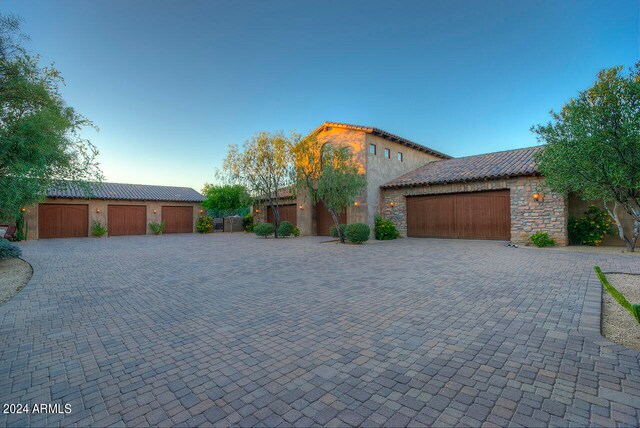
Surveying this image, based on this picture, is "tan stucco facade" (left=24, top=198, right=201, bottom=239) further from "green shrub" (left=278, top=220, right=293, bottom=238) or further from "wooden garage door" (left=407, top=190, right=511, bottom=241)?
"wooden garage door" (left=407, top=190, right=511, bottom=241)

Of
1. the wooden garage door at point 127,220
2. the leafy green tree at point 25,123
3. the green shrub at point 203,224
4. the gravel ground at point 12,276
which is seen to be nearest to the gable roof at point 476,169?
the leafy green tree at point 25,123

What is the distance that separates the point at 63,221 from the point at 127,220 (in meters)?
4.07

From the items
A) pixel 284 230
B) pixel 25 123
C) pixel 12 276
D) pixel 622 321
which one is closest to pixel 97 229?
pixel 284 230

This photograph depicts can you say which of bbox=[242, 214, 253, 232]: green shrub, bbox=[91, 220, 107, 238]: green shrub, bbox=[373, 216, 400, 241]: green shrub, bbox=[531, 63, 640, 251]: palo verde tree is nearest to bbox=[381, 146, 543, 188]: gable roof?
bbox=[373, 216, 400, 241]: green shrub

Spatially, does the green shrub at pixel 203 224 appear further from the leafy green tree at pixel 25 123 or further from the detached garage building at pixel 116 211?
the leafy green tree at pixel 25 123

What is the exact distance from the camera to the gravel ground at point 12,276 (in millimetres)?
5987

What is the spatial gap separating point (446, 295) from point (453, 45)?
463 inches

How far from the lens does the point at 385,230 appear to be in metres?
16.3

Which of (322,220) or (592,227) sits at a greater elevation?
(322,220)

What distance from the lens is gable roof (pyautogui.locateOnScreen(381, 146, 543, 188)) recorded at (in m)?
13.2

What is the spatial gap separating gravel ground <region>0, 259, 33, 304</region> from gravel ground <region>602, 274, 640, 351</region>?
10000 mm

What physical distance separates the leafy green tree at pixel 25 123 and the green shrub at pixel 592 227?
19444 mm

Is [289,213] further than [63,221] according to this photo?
Yes

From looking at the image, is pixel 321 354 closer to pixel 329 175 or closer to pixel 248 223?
pixel 329 175
